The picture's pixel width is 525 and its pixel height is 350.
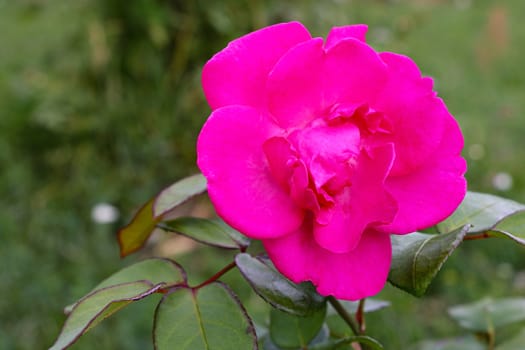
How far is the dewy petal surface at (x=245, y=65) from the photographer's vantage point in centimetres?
50

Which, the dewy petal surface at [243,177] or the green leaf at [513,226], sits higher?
the dewy petal surface at [243,177]

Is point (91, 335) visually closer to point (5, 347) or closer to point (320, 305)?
point (5, 347)

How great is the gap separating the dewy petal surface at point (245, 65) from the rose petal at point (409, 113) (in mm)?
84

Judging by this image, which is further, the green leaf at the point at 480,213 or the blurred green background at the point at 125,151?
the blurred green background at the point at 125,151

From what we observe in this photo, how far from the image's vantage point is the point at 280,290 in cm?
50

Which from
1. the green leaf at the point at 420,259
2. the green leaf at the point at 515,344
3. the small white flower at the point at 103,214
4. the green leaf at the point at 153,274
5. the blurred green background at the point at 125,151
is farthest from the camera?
the small white flower at the point at 103,214

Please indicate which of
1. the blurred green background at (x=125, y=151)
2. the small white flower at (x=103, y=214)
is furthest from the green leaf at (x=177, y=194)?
the small white flower at (x=103, y=214)

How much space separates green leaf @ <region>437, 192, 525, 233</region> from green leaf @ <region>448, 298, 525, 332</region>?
0.83 feet

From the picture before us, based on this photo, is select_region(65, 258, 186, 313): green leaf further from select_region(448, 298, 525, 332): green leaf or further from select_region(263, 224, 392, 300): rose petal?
select_region(448, 298, 525, 332): green leaf

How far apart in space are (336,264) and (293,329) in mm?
204

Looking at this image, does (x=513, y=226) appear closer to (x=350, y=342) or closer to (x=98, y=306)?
(x=350, y=342)

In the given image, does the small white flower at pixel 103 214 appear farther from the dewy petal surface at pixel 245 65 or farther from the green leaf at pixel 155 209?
the dewy petal surface at pixel 245 65

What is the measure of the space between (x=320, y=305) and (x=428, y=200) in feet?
0.40

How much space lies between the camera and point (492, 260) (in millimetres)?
1939
